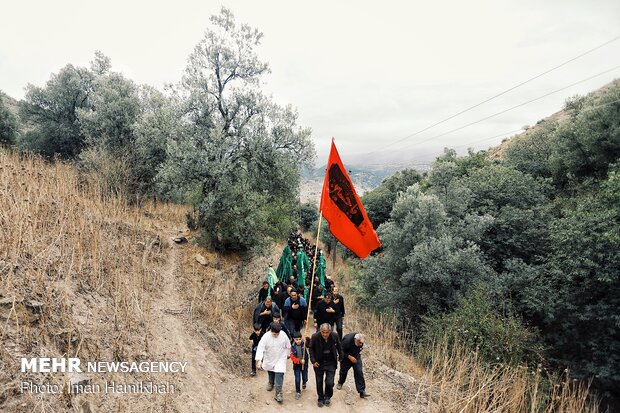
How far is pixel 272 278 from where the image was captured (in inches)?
421

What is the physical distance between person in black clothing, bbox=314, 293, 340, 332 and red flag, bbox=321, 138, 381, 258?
5.60 ft

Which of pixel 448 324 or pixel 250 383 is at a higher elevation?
pixel 250 383

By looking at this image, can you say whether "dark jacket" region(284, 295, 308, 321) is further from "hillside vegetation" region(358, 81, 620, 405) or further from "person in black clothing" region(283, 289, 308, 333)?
"hillside vegetation" region(358, 81, 620, 405)

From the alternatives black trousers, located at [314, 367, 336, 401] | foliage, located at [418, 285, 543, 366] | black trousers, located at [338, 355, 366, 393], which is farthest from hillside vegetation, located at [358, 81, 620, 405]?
black trousers, located at [314, 367, 336, 401]

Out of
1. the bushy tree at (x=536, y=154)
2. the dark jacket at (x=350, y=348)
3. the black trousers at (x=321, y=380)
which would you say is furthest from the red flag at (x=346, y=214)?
the bushy tree at (x=536, y=154)

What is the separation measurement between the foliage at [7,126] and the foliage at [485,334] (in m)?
30.7

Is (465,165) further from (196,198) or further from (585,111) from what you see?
(196,198)

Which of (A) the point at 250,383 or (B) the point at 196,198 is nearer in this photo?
(A) the point at 250,383

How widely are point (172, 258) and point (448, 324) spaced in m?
11.4

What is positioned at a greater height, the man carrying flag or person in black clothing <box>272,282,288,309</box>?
the man carrying flag

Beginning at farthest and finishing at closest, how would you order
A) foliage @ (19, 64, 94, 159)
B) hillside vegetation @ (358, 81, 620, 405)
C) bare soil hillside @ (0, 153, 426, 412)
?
foliage @ (19, 64, 94, 159), hillside vegetation @ (358, 81, 620, 405), bare soil hillside @ (0, 153, 426, 412)

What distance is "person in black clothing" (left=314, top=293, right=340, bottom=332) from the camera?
847 cm

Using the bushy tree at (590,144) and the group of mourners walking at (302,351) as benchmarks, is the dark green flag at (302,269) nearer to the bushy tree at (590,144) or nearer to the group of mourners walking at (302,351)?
the group of mourners walking at (302,351)

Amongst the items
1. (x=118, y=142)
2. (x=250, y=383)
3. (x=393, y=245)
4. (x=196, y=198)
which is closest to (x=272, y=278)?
(x=250, y=383)
